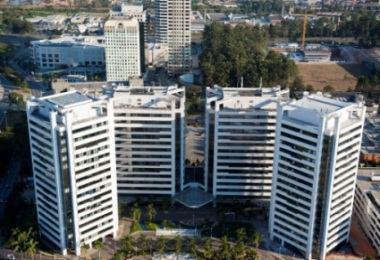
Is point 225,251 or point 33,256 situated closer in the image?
point 225,251

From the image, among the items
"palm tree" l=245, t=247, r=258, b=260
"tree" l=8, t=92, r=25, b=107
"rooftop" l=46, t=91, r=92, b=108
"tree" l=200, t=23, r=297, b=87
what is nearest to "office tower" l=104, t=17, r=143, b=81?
"tree" l=200, t=23, r=297, b=87

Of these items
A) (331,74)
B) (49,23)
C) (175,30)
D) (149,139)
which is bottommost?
(331,74)

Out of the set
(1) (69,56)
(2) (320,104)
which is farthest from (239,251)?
(1) (69,56)

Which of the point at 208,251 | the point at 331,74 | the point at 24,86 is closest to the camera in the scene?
the point at 208,251

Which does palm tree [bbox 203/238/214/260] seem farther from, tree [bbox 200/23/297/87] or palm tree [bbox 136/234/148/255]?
tree [bbox 200/23/297/87]

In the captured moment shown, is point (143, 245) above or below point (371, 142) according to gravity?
below

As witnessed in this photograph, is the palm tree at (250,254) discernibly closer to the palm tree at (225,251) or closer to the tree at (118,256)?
the palm tree at (225,251)

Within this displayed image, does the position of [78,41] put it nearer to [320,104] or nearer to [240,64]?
[240,64]
